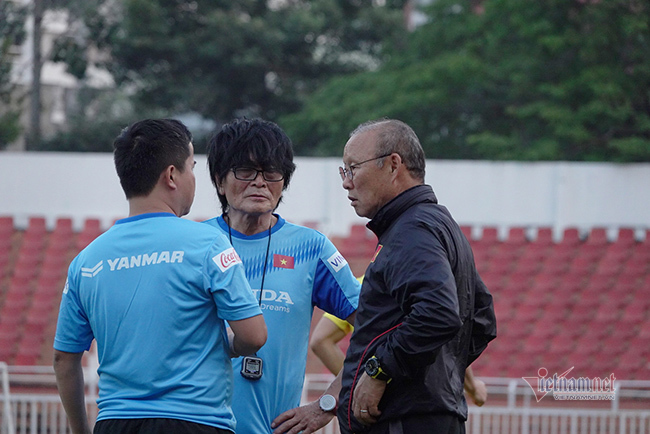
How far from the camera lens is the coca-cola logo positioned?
2084 mm

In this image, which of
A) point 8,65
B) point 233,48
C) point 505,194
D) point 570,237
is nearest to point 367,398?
point 570,237

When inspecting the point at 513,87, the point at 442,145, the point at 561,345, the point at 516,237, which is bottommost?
the point at 561,345

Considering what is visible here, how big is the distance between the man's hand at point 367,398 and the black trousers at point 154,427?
448 millimetres

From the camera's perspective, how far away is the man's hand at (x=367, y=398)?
2.23 m

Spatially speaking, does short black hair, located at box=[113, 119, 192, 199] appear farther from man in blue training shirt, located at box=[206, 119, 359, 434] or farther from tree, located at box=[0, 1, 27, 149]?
tree, located at box=[0, 1, 27, 149]

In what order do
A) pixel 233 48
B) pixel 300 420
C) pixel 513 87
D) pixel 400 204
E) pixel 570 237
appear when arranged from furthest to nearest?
pixel 233 48 → pixel 513 87 → pixel 570 237 → pixel 300 420 → pixel 400 204

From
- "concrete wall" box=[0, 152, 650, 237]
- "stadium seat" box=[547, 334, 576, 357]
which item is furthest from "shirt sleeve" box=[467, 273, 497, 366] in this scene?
"concrete wall" box=[0, 152, 650, 237]

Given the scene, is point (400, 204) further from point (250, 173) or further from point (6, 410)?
point (6, 410)

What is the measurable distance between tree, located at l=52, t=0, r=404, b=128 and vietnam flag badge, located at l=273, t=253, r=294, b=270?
1614 cm

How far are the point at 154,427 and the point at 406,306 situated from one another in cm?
75

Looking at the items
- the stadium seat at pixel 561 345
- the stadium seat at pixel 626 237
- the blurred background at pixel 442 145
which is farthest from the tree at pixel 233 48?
the stadium seat at pixel 561 345

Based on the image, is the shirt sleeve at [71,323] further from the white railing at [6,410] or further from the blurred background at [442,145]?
the blurred background at [442,145]

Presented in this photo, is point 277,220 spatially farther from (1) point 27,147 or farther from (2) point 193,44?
(1) point 27,147

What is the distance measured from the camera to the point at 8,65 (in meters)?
17.1
